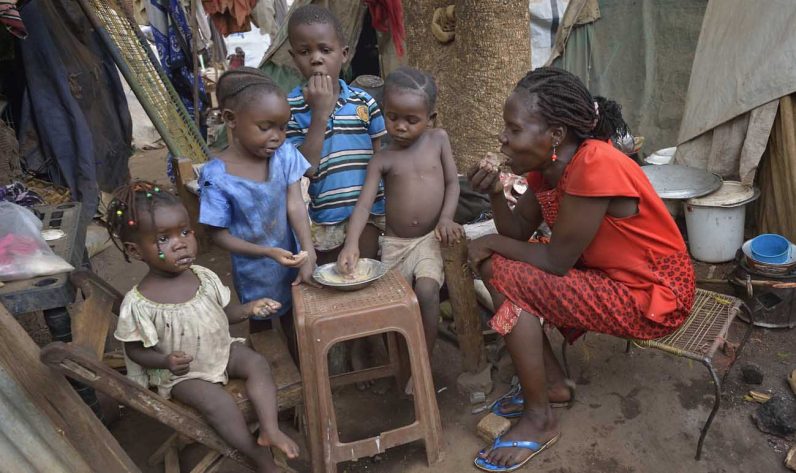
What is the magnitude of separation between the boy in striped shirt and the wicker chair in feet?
4.65

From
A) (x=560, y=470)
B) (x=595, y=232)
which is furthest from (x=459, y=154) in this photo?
(x=560, y=470)

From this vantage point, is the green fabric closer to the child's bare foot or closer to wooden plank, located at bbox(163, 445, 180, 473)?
the child's bare foot

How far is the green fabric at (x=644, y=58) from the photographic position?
510 centimetres

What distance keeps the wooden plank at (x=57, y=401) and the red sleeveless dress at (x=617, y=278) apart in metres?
1.48

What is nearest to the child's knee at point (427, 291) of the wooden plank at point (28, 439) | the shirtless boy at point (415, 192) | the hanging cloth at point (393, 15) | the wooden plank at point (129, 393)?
the shirtless boy at point (415, 192)

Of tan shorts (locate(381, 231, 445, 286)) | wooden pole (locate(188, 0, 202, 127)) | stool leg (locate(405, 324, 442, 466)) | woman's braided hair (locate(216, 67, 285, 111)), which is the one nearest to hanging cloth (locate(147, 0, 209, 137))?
wooden pole (locate(188, 0, 202, 127))

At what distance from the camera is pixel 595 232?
6.81 ft

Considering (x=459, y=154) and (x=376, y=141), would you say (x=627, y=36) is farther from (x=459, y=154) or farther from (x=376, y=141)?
(x=376, y=141)

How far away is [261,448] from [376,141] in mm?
1506

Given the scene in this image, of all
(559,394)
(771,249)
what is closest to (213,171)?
(559,394)

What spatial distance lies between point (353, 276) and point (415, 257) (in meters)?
0.41

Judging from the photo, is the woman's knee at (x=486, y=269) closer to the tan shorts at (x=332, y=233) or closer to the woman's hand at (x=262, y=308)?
the tan shorts at (x=332, y=233)

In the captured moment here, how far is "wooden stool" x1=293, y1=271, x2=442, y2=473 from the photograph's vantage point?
2.05 meters

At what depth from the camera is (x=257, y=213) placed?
233 cm
